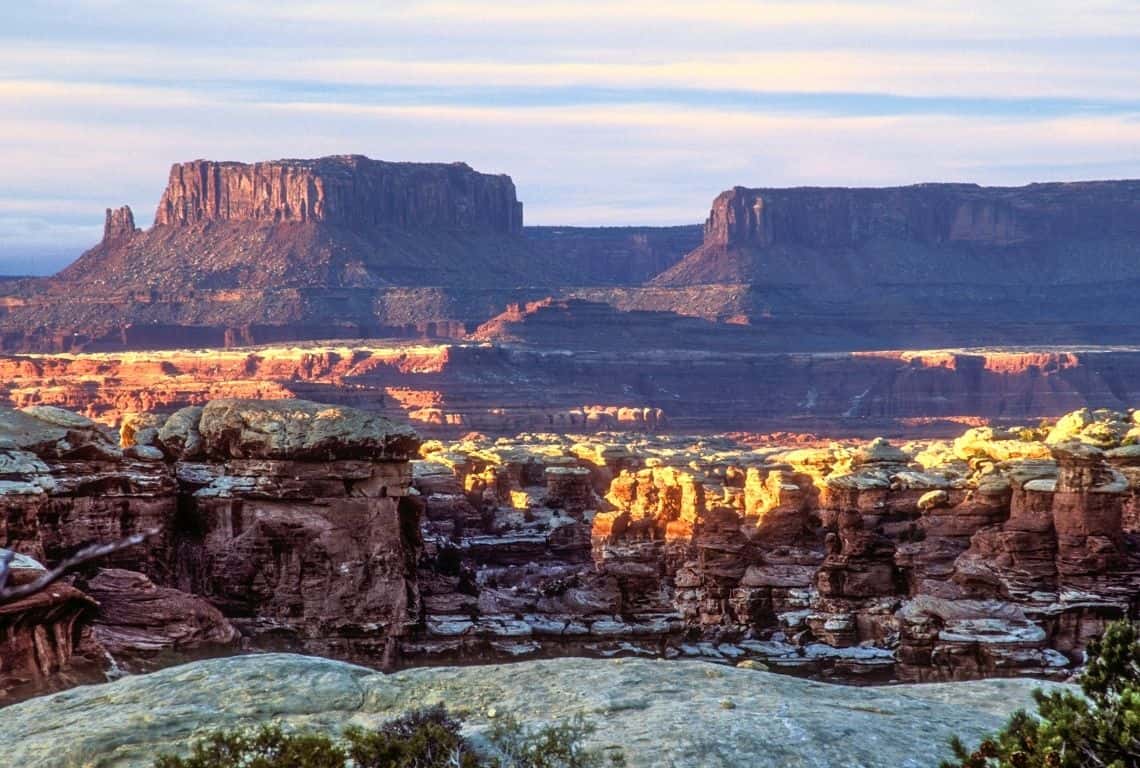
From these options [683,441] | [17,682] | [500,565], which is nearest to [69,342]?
[683,441]

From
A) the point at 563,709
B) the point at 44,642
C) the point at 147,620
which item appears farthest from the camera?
the point at 147,620

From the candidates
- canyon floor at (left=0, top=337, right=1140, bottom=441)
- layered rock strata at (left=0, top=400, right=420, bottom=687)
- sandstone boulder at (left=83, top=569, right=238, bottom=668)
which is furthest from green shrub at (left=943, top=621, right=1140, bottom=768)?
canyon floor at (left=0, top=337, right=1140, bottom=441)

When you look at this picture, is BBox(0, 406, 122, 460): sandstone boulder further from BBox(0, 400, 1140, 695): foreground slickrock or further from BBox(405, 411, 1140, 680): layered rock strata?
BBox(405, 411, 1140, 680): layered rock strata

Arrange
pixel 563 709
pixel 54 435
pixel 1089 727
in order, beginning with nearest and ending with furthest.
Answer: pixel 1089 727, pixel 563 709, pixel 54 435

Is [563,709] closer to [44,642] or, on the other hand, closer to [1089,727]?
[1089,727]

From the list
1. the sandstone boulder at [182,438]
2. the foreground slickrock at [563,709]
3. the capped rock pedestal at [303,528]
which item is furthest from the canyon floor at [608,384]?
the foreground slickrock at [563,709]

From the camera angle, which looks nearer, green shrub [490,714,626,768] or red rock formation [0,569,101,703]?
green shrub [490,714,626,768]

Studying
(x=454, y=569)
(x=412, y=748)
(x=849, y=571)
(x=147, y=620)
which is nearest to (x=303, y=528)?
(x=147, y=620)
